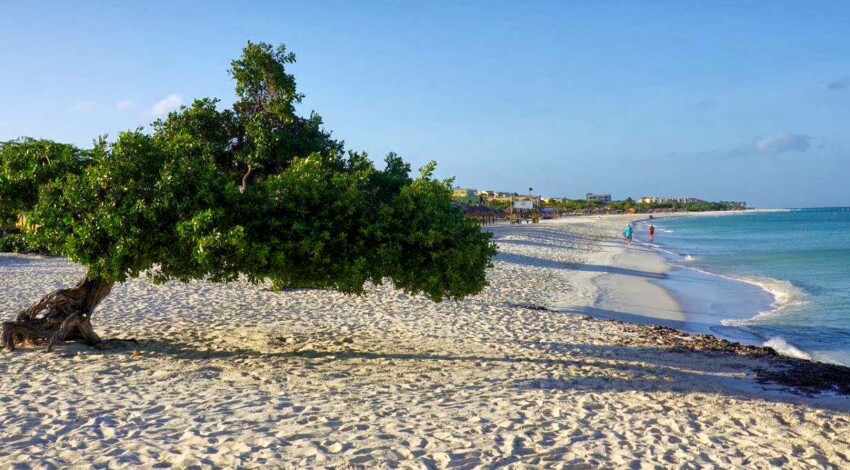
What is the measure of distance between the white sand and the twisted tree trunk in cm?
29

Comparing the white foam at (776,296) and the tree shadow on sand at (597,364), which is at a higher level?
the tree shadow on sand at (597,364)

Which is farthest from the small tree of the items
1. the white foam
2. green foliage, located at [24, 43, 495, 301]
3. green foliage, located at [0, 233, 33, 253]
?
green foliage, located at [0, 233, 33, 253]

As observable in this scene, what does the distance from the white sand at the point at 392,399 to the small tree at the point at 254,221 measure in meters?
1.52

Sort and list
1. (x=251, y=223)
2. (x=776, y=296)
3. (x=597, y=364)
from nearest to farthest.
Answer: (x=251, y=223), (x=597, y=364), (x=776, y=296)

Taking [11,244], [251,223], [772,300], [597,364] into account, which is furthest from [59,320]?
[11,244]

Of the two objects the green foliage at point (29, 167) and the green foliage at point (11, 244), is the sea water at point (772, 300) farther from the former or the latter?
the green foliage at point (11, 244)

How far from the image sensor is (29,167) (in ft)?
33.0

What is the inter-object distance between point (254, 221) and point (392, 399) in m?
3.28

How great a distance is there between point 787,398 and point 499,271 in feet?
53.3

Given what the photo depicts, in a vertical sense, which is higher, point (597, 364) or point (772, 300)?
point (597, 364)

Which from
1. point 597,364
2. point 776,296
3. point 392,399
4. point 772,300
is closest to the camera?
point 392,399

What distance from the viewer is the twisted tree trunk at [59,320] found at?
1100 cm

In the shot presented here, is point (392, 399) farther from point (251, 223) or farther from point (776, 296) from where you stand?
point (776, 296)

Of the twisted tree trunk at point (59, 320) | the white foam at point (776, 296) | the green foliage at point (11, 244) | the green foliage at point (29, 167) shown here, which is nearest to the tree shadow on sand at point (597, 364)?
the twisted tree trunk at point (59, 320)
